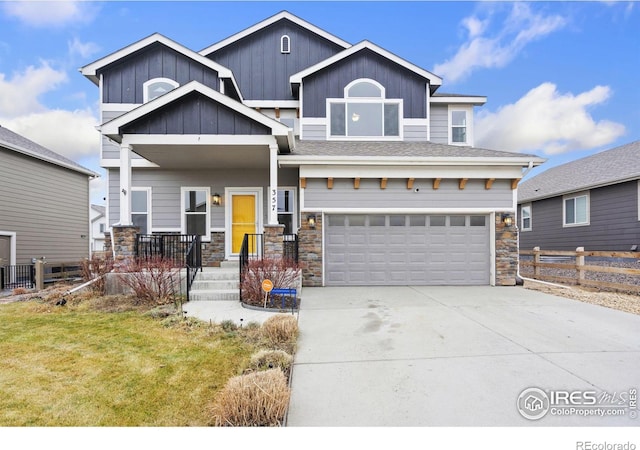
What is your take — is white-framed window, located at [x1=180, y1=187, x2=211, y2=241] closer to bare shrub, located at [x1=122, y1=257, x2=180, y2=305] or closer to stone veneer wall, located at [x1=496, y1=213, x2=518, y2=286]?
bare shrub, located at [x1=122, y1=257, x2=180, y2=305]

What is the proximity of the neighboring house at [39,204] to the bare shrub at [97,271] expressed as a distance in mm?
6133

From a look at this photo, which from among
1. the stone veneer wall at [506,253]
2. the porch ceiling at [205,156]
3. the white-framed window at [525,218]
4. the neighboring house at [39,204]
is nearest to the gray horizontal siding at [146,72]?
the porch ceiling at [205,156]

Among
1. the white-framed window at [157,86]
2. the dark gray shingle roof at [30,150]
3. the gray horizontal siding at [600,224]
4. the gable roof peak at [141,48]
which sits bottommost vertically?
the gray horizontal siding at [600,224]

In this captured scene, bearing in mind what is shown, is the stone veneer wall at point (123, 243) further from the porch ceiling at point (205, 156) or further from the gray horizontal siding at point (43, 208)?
the gray horizontal siding at point (43, 208)

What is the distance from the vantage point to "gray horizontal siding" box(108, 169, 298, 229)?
10.2 m

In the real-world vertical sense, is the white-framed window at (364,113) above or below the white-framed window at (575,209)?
above

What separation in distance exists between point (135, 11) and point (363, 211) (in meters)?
9.38

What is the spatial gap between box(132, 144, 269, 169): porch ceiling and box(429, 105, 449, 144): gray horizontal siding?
646cm

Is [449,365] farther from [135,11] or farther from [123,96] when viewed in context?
[135,11]

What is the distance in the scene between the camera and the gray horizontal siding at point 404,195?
9.28 m

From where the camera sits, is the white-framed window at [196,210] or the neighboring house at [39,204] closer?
the white-framed window at [196,210]

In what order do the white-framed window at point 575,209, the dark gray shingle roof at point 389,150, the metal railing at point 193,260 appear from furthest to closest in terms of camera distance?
the white-framed window at point 575,209 < the dark gray shingle roof at point 389,150 < the metal railing at point 193,260
